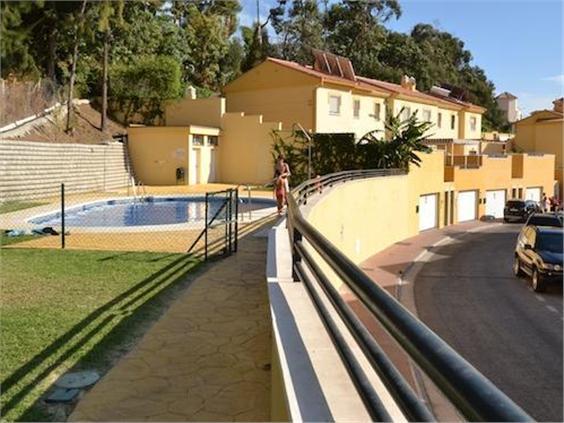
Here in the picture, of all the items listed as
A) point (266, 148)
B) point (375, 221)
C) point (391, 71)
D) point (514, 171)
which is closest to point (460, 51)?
point (391, 71)

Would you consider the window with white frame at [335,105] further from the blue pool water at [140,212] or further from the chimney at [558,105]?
the chimney at [558,105]

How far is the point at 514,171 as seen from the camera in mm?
45094

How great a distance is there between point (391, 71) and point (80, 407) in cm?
5984

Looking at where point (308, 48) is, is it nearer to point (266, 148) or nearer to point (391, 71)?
point (391, 71)

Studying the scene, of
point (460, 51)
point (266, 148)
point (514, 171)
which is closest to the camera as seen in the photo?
point (266, 148)

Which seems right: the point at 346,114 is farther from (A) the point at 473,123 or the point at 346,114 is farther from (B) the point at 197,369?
(B) the point at 197,369

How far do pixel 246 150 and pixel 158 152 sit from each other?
17.5ft

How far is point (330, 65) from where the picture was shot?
40.9 meters

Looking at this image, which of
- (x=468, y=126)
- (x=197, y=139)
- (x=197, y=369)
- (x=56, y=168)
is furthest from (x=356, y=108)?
(x=197, y=369)

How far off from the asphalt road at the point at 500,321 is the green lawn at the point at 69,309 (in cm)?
611

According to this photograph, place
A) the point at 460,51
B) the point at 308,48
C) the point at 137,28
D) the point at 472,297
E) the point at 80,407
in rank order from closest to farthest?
the point at 80,407 < the point at 472,297 < the point at 137,28 < the point at 308,48 < the point at 460,51

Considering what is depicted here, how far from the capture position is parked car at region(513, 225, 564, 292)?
18.6m

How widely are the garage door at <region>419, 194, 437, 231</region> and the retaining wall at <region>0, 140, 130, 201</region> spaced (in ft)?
56.6

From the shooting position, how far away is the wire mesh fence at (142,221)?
12.9m
